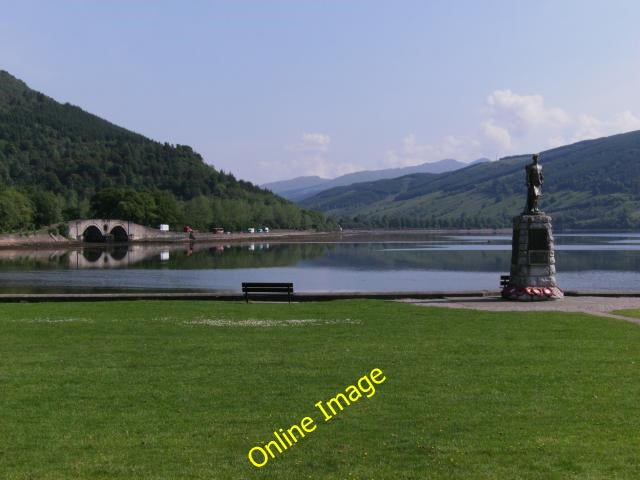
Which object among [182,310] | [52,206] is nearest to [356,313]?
[182,310]

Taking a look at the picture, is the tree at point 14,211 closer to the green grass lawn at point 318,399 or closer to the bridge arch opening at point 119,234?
the bridge arch opening at point 119,234

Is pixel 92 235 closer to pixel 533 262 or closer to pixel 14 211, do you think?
pixel 14 211

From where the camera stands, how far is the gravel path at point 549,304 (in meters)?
29.6

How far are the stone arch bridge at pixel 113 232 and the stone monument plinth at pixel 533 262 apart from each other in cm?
14165

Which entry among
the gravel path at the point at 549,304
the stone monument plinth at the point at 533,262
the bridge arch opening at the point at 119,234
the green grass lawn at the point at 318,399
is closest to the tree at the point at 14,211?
the bridge arch opening at the point at 119,234

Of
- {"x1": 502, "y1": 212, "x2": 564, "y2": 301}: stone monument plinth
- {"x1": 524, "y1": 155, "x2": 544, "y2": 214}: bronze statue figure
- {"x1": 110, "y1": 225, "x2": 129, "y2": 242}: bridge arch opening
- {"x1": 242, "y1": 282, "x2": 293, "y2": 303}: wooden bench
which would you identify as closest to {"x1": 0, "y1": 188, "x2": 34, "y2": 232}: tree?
{"x1": 110, "y1": 225, "x2": 129, "y2": 242}: bridge arch opening

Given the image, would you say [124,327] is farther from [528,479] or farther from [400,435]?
[528,479]

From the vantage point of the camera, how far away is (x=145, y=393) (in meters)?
13.9

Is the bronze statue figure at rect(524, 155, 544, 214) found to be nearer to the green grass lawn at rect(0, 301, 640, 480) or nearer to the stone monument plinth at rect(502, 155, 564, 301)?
the stone monument plinth at rect(502, 155, 564, 301)

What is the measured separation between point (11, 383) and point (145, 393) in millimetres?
2774

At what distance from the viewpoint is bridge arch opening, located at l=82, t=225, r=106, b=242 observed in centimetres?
17238

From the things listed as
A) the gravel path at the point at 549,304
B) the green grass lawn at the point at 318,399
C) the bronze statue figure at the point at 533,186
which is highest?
the bronze statue figure at the point at 533,186

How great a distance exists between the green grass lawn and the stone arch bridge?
150311 millimetres

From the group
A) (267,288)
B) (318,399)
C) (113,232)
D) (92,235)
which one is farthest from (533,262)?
(113,232)
